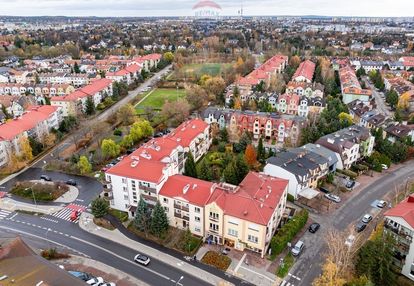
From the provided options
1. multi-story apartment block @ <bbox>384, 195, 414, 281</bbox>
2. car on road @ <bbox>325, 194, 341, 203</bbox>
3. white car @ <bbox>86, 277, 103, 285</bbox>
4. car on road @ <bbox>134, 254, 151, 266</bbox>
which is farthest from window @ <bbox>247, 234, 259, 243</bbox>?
car on road @ <bbox>325, 194, 341, 203</bbox>

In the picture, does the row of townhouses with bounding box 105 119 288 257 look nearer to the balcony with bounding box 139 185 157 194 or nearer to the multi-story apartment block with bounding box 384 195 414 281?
the balcony with bounding box 139 185 157 194

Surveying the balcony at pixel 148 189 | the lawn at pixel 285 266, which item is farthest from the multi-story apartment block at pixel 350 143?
the balcony at pixel 148 189

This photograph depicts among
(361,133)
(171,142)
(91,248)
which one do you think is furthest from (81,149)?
(361,133)

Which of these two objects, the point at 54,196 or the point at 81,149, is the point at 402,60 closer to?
the point at 81,149

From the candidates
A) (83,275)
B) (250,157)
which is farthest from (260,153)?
(83,275)

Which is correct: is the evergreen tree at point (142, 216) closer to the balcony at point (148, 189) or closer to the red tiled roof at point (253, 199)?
the balcony at point (148, 189)

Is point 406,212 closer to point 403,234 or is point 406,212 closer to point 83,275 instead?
point 403,234
